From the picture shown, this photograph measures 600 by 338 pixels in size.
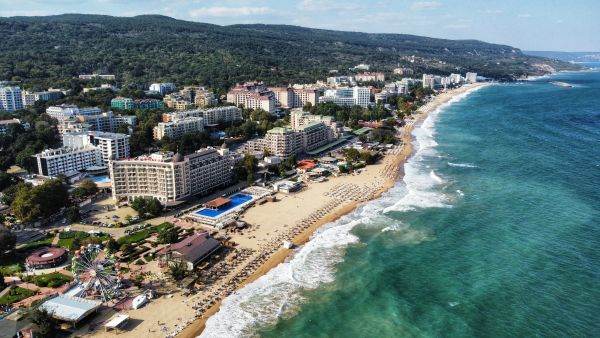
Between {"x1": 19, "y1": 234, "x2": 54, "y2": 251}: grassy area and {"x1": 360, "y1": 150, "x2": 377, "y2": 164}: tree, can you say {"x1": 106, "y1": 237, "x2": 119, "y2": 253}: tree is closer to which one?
{"x1": 19, "y1": 234, "x2": 54, "y2": 251}: grassy area

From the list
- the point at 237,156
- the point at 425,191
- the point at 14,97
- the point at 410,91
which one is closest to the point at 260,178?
the point at 237,156

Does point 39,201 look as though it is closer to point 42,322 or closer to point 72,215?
point 72,215

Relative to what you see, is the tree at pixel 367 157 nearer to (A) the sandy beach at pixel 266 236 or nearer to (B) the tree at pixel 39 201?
(A) the sandy beach at pixel 266 236

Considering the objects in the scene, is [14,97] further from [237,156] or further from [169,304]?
[169,304]

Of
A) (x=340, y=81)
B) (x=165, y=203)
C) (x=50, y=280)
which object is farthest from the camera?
(x=340, y=81)

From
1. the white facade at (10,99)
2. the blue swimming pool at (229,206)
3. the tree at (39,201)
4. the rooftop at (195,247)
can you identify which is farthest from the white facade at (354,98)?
the rooftop at (195,247)

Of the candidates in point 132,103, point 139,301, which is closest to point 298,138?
point 132,103
